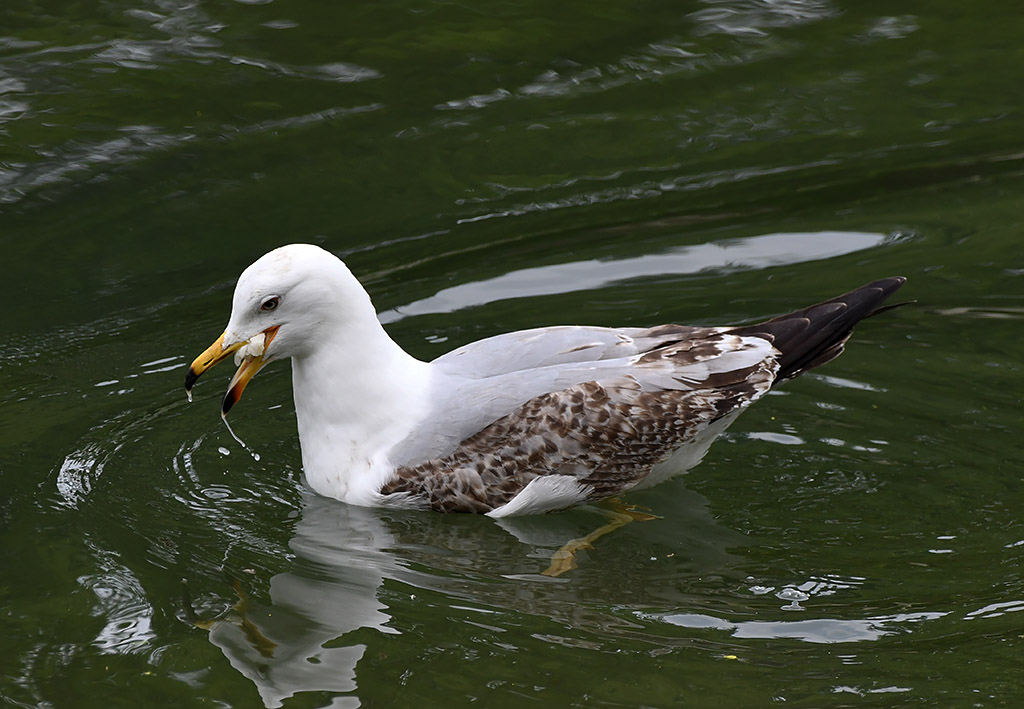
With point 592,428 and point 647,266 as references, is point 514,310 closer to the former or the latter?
point 647,266

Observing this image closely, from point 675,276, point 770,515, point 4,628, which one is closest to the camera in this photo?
point 4,628

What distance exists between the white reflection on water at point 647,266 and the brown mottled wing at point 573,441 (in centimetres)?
221

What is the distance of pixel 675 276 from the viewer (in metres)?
9.62

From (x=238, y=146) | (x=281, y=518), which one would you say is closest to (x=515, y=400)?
(x=281, y=518)

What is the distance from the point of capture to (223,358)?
7195 millimetres

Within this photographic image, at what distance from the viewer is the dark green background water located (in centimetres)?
607

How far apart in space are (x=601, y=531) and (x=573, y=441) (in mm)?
434

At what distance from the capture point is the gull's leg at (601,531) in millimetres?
6845

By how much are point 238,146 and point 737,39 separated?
3.67 meters

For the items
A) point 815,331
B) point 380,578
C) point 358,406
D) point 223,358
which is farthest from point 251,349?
point 815,331

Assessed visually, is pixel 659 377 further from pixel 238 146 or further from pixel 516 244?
pixel 238 146

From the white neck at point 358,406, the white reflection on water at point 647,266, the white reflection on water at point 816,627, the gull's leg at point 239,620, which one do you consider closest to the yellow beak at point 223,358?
the white neck at point 358,406

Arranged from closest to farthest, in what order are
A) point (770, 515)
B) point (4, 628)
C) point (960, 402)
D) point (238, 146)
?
point (4, 628), point (770, 515), point (960, 402), point (238, 146)

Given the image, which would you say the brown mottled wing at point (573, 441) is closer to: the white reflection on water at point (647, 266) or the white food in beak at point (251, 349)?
the white food in beak at point (251, 349)
